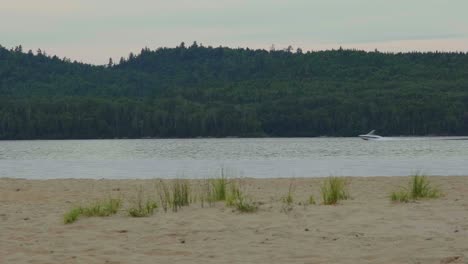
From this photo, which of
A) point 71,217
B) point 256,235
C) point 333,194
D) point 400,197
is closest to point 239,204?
point 333,194

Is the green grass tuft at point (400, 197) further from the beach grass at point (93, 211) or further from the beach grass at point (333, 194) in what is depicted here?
the beach grass at point (93, 211)

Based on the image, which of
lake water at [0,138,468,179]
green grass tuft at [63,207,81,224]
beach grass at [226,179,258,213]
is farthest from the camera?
lake water at [0,138,468,179]

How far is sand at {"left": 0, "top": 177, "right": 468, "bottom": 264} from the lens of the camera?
437 inches

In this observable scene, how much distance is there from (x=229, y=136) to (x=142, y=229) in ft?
471

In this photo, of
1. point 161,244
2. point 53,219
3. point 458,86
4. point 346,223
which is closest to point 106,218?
point 53,219

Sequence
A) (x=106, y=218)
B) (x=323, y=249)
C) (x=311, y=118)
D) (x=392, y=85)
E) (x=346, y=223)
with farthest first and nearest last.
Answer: (x=392, y=85) → (x=311, y=118) → (x=106, y=218) → (x=346, y=223) → (x=323, y=249)

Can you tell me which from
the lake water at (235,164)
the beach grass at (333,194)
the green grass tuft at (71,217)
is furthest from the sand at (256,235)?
the lake water at (235,164)

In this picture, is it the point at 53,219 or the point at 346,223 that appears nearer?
the point at 346,223

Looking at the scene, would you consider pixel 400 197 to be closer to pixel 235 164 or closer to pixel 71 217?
pixel 71 217

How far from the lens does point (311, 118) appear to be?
155 m

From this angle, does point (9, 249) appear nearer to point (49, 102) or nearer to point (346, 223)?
point (346, 223)

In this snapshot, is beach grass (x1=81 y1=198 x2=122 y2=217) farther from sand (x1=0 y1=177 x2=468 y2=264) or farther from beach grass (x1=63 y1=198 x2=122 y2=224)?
sand (x1=0 y1=177 x2=468 y2=264)

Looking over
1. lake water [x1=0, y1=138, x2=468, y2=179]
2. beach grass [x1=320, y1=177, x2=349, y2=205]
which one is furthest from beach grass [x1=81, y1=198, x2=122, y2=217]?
lake water [x1=0, y1=138, x2=468, y2=179]

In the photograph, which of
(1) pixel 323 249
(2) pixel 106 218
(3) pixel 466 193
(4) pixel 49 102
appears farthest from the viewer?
(4) pixel 49 102
